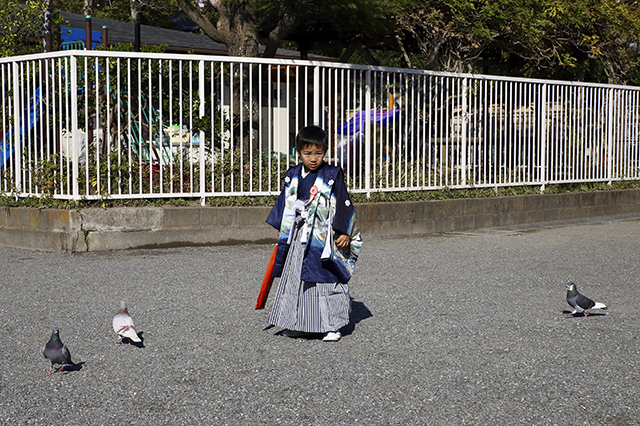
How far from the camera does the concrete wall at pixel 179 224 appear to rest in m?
8.68

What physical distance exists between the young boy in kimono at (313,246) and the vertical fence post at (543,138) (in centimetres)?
833

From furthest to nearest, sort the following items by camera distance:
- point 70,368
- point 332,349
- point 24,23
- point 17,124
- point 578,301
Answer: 1. point 24,23
2. point 17,124
3. point 578,301
4. point 332,349
5. point 70,368

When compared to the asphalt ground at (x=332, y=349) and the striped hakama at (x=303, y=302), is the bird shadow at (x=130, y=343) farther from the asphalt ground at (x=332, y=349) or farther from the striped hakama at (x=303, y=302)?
the striped hakama at (x=303, y=302)

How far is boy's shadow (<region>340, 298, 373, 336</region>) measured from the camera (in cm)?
529

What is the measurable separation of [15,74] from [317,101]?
3672 mm

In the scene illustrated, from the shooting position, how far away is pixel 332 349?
4793 mm

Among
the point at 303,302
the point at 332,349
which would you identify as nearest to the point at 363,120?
the point at 303,302

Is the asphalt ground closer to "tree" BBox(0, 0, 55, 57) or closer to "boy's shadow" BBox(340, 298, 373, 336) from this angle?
"boy's shadow" BBox(340, 298, 373, 336)

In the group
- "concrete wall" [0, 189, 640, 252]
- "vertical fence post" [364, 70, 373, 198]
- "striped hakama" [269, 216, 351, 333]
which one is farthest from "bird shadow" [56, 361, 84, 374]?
"vertical fence post" [364, 70, 373, 198]

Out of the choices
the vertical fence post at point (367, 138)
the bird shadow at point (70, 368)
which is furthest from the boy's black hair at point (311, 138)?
the vertical fence post at point (367, 138)

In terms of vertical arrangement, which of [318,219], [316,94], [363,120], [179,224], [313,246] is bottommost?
[179,224]

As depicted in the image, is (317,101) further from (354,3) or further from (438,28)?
(438,28)

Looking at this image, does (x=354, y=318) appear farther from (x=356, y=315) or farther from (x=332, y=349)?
(x=332, y=349)

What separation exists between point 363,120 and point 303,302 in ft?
19.5
